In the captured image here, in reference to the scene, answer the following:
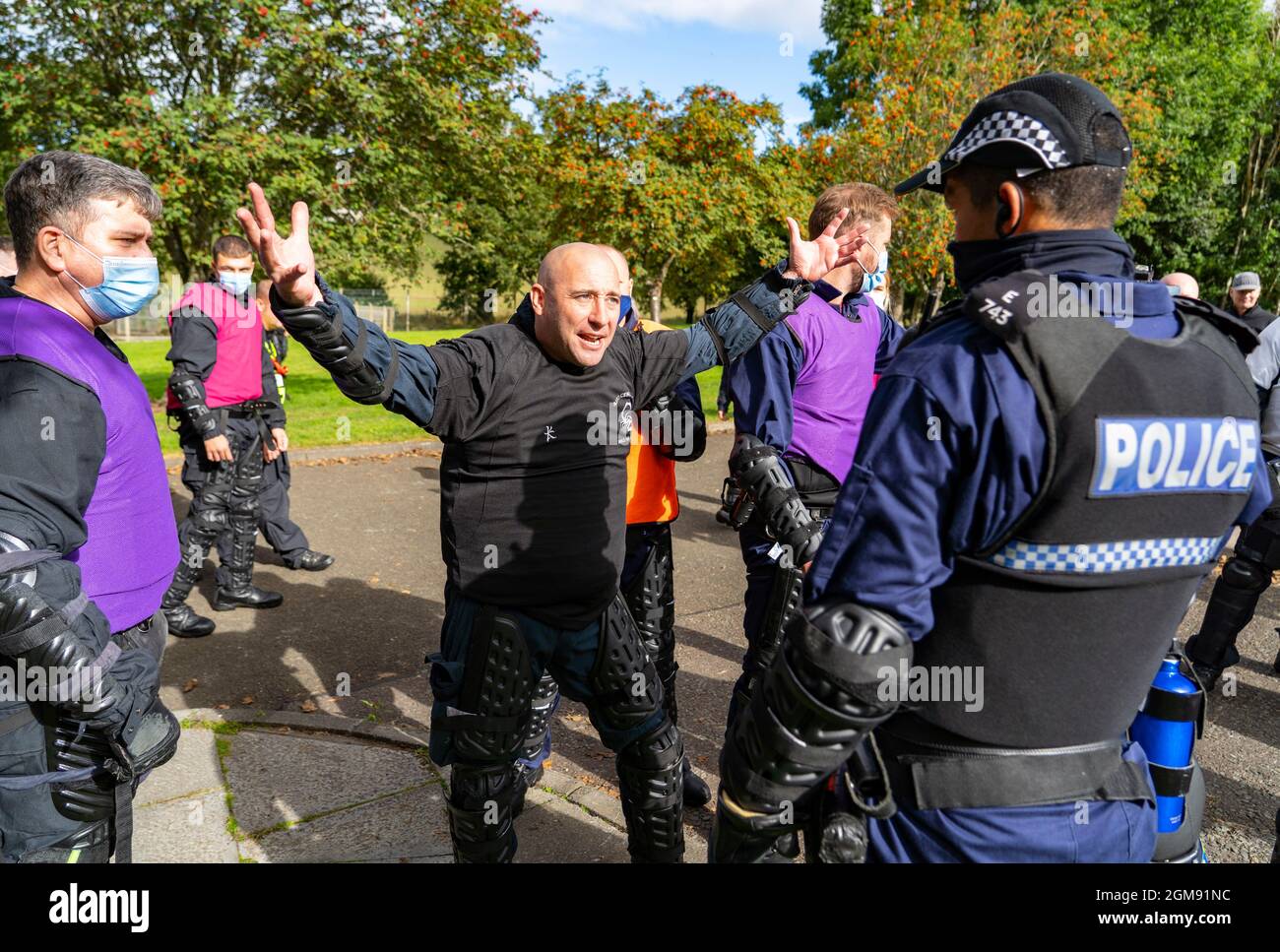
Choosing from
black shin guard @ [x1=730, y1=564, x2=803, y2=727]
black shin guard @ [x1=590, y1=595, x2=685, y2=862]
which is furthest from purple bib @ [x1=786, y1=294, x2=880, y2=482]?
black shin guard @ [x1=590, y1=595, x2=685, y2=862]

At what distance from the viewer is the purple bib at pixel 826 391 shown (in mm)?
3730

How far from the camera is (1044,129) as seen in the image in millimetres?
1633

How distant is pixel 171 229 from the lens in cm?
1423

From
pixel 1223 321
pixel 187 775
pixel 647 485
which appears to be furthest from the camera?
pixel 647 485

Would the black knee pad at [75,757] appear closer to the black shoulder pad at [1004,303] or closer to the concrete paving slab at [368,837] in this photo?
the concrete paving slab at [368,837]

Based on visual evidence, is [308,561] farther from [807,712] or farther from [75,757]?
[807,712]

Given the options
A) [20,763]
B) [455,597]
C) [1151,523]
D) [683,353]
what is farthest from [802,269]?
[20,763]

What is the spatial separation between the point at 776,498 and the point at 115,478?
215 centimetres

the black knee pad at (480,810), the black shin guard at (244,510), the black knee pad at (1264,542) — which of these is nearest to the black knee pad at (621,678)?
the black knee pad at (480,810)

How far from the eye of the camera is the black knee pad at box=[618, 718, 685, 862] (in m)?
3.04

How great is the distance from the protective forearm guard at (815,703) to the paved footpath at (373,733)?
1307 millimetres

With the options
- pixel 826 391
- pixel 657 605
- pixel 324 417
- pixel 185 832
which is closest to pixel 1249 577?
pixel 826 391

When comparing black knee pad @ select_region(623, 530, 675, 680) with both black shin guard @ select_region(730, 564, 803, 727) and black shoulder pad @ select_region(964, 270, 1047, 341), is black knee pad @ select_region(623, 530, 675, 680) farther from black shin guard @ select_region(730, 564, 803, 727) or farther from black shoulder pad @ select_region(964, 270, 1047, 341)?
black shoulder pad @ select_region(964, 270, 1047, 341)
